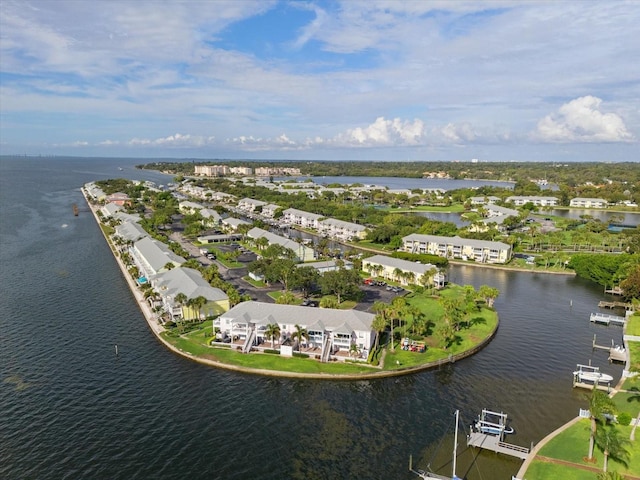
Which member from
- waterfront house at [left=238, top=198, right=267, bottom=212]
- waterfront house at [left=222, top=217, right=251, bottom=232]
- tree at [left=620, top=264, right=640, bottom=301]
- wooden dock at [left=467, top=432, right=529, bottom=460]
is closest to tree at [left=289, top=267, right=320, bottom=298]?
A: wooden dock at [left=467, top=432, right=529, bottom=460]

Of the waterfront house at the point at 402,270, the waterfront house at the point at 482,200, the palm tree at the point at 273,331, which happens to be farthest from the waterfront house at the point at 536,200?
the palm tree at the point at 273,331

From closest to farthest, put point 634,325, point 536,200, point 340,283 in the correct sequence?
point 634,325 → point 340,283 → point 536,200

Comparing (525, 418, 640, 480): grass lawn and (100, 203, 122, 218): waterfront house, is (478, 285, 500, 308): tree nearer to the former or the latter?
(525, 418, 640, 480): grass lawn

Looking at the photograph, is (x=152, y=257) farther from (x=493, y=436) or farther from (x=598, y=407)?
(x=598, y=407)

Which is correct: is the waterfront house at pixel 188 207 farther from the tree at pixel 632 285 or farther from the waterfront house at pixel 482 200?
the tree at pixel 632 285

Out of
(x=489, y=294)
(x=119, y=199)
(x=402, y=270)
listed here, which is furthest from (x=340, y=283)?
(x=119, y=199)
